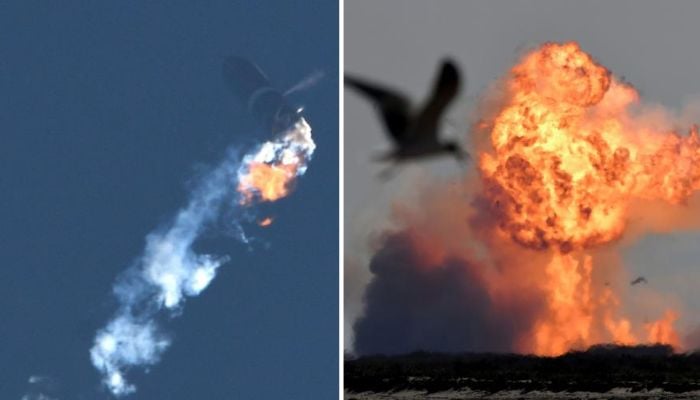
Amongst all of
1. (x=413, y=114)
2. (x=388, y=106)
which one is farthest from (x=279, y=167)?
(x=388, y=106)

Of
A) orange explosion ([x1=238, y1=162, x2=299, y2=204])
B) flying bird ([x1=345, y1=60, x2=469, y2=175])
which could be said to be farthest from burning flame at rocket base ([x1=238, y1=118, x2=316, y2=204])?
flying bird ([x1=345, y1=60, x2=469, y2=175])

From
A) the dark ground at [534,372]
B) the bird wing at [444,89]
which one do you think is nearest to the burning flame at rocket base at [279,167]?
the dark ground at [534,372]

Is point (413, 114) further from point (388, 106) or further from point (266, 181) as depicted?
point (266, 181)

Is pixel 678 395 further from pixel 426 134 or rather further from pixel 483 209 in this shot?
pixel 426 134

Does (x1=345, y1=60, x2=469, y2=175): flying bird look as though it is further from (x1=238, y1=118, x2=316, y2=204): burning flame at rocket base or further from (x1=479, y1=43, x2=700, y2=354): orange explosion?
(x1=479, y1=43, x2=700, y2=354): orange explosion

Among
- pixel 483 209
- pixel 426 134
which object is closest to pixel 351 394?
pixel 483 209
